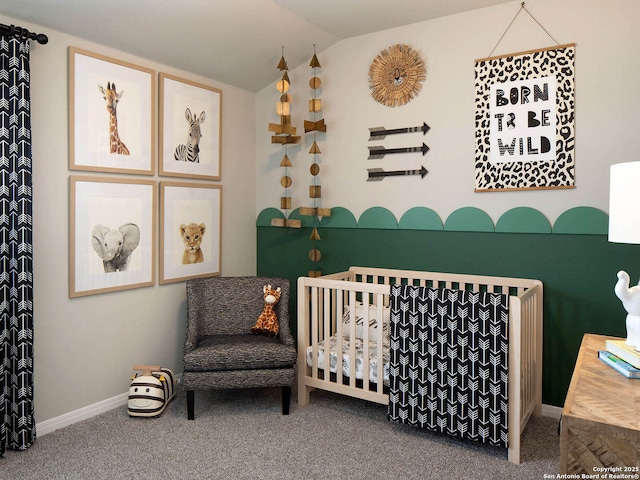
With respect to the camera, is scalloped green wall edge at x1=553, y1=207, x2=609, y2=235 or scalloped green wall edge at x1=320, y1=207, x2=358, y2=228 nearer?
scalloped green wall edge at x1=553, y1=207, x2=609, y2=235

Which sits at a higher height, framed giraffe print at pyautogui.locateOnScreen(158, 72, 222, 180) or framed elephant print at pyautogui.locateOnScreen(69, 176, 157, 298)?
framed giraffe print at pyautogui.locateOnScreen(158, 72, 222, 180)

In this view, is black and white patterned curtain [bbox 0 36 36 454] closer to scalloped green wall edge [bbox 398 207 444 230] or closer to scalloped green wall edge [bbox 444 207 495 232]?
scalloped green wall edge [bbox 398 207 444 230]

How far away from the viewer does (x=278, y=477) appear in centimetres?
222

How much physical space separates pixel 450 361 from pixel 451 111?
156 cm

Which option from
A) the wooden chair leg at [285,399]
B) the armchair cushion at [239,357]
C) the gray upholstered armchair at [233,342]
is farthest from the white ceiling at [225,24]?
the wooden chair leg at [285,399]

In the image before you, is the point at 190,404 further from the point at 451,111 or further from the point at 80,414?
the point at 451,111

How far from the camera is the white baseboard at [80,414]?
265cm

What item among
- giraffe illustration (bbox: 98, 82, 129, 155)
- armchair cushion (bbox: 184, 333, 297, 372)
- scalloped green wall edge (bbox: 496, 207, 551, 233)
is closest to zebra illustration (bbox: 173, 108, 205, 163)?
giraffe illustration (bbox: 98, 82, 129, 155)

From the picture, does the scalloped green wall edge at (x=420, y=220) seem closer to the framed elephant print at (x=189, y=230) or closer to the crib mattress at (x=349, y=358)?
the crib mattress at (x=349, y=358)

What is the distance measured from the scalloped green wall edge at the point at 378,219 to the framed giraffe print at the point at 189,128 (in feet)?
3.63

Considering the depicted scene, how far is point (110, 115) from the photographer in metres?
2.90

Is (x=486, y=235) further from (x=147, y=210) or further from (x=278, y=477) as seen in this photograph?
(x=147, y=210)

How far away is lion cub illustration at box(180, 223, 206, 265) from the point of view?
3420 mm

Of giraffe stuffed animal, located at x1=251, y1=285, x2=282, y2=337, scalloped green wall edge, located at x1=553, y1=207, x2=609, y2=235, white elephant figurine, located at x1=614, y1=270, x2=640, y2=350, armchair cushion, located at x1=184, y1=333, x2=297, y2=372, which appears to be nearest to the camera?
white elephant figurine, located at x1=614, y1=270, x2=640, y2=350
